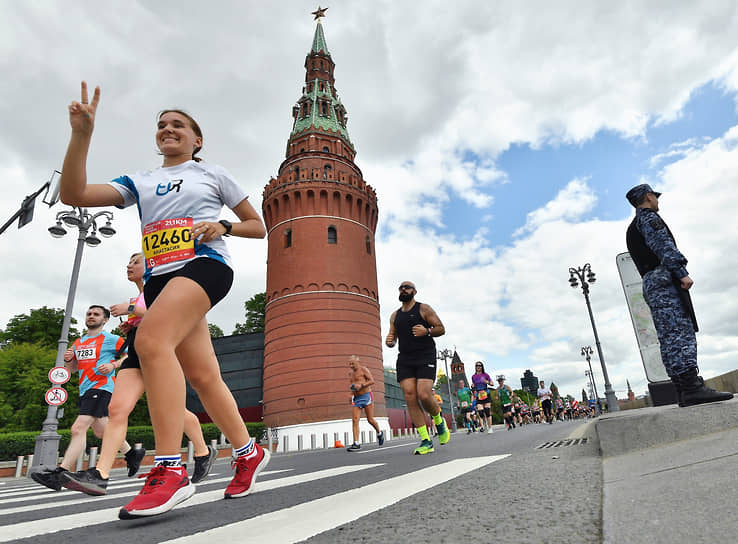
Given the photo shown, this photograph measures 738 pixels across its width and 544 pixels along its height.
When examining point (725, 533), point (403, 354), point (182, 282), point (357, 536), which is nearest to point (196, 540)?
point (357, 536)

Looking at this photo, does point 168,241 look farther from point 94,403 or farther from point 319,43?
point 319,43

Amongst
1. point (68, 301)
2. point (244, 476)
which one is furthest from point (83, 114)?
point (68, 301)

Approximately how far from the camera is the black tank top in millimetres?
5688

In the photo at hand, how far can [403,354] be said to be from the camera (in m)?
5.81

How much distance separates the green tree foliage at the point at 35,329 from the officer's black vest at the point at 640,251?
1496 inches

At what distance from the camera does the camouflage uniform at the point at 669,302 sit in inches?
123

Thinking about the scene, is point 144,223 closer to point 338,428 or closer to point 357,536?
point 357,536

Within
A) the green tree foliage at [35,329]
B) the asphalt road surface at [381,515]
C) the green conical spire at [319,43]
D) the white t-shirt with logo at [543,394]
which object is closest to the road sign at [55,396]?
the asphalt road surface at [381,515]

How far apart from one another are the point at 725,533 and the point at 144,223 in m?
2.58

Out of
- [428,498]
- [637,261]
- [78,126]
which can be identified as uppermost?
[78,126]

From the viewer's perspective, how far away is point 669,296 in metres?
3.24

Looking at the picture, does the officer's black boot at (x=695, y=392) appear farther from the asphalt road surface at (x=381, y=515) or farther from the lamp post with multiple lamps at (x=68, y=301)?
the lamp post with multiple lamps at (x=68, y=301)

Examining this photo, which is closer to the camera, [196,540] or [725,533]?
[725,533]

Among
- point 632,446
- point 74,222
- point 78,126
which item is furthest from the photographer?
point 74,222
